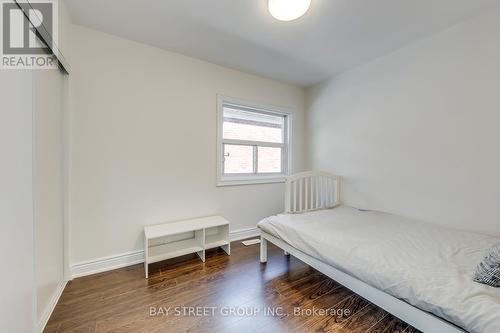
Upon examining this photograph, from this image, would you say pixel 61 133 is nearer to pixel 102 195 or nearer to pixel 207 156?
pixel 102 195

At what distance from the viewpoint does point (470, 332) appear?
0.89 metres

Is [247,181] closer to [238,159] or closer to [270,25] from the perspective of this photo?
[238,159]

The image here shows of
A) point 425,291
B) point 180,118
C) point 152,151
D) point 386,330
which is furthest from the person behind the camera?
point 180,118

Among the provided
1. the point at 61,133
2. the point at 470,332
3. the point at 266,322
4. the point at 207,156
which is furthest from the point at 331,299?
the point at 61,133

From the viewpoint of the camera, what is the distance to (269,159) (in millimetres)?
3248

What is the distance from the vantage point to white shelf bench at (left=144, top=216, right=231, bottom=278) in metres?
2.09

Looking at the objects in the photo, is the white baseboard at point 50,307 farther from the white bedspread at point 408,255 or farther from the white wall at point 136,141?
the white bedspread at point 408,255

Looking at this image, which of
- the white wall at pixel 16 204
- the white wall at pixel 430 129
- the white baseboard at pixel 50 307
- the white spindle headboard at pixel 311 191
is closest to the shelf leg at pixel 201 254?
the white spindle headboard at pixel 311 191

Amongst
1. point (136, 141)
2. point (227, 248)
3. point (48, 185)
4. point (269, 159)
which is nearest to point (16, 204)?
point (48, 185)

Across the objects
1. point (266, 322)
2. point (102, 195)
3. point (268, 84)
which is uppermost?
point (268, 84)

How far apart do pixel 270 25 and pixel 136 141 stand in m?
1.75

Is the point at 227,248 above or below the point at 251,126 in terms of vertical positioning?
below

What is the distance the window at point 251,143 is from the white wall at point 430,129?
0.88 m

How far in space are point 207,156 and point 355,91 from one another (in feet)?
6.95
